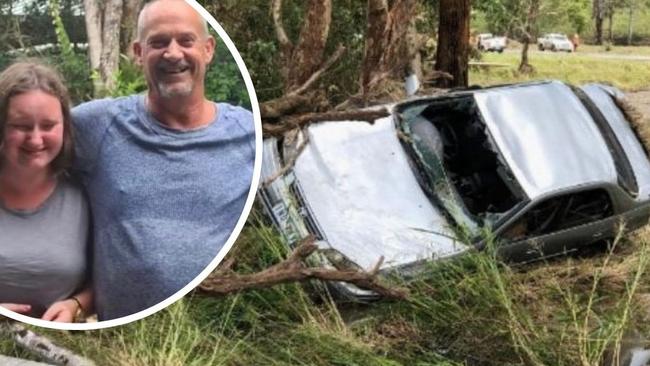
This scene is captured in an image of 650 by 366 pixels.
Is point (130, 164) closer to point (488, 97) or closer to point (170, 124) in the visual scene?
point (170, 124)

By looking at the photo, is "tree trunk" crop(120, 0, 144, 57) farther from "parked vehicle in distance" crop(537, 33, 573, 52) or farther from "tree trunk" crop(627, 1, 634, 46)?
"tree trunk" crop(627, 1, 634, 46)

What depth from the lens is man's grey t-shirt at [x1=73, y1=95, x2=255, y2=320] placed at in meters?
2.57

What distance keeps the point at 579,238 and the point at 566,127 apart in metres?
0.76

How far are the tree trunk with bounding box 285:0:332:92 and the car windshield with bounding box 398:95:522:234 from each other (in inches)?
58.2

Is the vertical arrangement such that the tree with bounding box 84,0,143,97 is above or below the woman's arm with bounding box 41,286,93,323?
above

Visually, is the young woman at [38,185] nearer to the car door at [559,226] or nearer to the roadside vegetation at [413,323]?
the roadside vegetation at [413,323]

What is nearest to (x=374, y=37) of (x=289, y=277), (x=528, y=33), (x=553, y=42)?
(x=289, y=277)

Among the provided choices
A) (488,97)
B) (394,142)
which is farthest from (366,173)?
(488,97)

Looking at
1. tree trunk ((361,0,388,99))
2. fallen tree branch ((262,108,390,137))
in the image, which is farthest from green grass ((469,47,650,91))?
fallen tree branch ((262,108,390,137))

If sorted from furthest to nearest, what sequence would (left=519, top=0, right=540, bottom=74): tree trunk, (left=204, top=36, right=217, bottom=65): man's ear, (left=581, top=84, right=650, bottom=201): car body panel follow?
1. (left=519, top=0, right=540, bottom=74): tree trunk
2. (left=581, top=84, right=650, bottom=201): car body panel
3. (left=204, top=36, right=217, bottom=65): man's ear

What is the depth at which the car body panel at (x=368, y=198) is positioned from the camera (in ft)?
17.3

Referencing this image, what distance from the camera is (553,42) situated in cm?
1906

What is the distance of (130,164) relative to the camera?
255 centimetres

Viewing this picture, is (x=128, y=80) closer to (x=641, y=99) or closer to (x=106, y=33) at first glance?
(x=106, y=33)
